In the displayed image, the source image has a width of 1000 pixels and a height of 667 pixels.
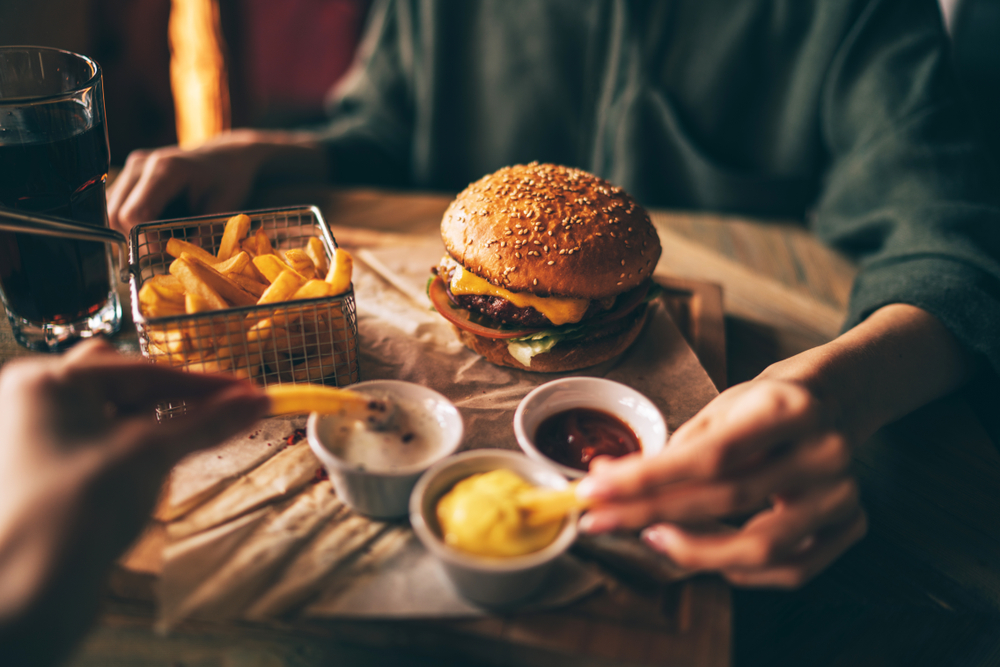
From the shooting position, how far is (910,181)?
2.45 m

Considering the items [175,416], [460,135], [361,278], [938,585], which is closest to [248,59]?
[460,135]

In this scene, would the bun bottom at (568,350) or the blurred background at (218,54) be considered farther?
the blurred background at (218,54)

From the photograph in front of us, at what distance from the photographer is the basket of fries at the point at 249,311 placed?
4.99ft

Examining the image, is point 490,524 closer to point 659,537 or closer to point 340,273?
point 659,537

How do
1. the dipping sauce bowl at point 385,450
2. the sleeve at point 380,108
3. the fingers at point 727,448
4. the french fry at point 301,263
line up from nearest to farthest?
1. the fingers at point 727,448
2. the dipping sauce bowl at point 385,450
3. the french fry at point 301,263
4. the sleeve at point 380,108

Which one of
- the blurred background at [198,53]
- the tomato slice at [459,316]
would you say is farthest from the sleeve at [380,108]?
the tomato slice at [459,316]

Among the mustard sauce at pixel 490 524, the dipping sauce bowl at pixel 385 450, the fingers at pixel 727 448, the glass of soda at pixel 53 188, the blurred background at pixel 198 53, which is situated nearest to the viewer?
the fingers at pixel 727 448

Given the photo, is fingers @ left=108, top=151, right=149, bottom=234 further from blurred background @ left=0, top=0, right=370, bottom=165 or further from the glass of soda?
blurred background @ left=0, top=0, right=370, bottom=165

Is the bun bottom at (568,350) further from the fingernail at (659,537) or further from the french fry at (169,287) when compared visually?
the french fry at (169,287)

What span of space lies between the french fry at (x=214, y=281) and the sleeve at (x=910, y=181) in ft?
6.54

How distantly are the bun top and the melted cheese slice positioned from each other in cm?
2

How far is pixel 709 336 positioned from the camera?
7.39 feet

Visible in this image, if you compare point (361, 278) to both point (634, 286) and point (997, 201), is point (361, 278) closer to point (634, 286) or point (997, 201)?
point (634, 286)

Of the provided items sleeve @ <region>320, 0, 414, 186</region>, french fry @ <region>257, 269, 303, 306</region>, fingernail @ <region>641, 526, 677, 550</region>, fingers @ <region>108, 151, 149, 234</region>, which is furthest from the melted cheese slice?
sleeve @ <region>320, 0, 414, 186</region>
